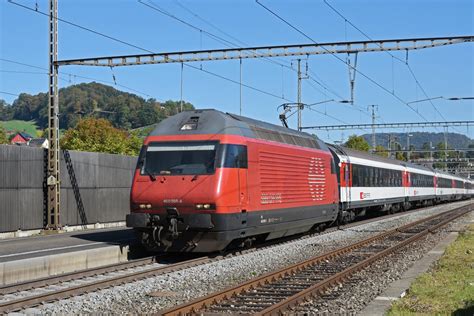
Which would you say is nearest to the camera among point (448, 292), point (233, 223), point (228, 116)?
point (448, 292)

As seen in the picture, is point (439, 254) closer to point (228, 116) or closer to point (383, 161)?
point (228, 116)

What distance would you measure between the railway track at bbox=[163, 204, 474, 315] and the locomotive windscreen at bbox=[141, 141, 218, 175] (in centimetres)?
338

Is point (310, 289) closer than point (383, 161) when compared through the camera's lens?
Yes

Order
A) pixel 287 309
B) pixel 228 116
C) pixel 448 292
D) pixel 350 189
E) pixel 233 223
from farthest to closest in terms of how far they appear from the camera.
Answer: pixel 350 189 → pixel 228 116 → pixel 233 223 → pixel 448 292 → pixel 287 309

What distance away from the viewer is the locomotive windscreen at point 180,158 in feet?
51.1

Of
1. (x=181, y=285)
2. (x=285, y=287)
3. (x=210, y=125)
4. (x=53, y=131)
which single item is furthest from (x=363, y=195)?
(x=181, y=285)

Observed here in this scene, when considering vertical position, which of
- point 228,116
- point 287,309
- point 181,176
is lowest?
point 287,309

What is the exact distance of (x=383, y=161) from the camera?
39812 mm

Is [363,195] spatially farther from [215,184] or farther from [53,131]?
[215,184]

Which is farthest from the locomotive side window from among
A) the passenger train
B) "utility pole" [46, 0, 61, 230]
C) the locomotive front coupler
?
"utility pole" [46, 0, 61, 230]

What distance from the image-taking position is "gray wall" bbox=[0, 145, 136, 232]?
2253 centimetres

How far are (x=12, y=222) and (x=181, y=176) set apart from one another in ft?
31.6

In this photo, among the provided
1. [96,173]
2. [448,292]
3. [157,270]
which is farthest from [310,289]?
[96,173]

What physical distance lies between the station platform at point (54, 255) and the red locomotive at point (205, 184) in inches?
40.9
